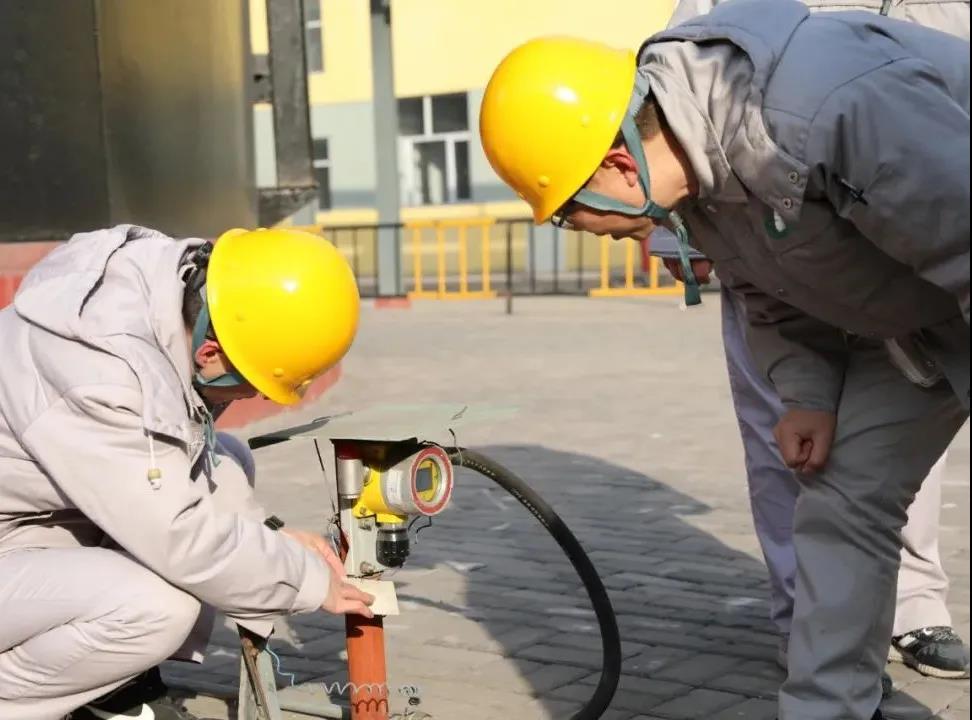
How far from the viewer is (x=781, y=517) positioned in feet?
14.3

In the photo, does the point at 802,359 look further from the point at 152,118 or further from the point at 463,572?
the point at 152,118

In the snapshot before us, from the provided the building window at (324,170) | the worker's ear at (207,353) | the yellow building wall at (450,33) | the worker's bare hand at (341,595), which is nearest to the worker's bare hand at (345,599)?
the worker's bare hand at (341,595)

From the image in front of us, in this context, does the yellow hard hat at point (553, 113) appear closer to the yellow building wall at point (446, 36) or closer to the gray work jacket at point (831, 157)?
the gray work jacket at point (831, 157)

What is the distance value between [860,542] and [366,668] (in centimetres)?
120

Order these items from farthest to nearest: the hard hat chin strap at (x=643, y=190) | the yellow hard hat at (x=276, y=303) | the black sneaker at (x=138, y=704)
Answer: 1. the black sneaker at (x=138, y=704)
2. the yellow hard hat at (x=276, y=303)
3. the hard hat chin strap at (x=643, y=190)

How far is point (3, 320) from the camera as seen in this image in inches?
138

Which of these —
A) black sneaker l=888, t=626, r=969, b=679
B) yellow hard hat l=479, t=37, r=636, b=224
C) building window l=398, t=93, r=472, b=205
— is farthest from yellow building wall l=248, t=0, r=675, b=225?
yellow hard hat l=479, t=37, r=636, b=224

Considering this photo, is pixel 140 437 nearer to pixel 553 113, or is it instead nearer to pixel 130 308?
pixel 130 308

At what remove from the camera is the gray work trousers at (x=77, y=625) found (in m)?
3.39

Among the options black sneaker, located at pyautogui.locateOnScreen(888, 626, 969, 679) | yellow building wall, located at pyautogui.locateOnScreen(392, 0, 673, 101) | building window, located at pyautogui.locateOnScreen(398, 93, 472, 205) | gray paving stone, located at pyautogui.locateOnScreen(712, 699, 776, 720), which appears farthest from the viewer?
building window, located at pyautogui.locateOnScreen(398, 93, 472, 205)

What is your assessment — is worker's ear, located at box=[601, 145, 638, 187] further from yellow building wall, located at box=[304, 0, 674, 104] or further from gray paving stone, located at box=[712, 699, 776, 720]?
yellow building wall, located at box=[304, 0, 674, 104]

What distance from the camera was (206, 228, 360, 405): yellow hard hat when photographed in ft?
Result: 10.9

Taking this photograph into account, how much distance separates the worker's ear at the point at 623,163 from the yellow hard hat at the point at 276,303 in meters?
0.76

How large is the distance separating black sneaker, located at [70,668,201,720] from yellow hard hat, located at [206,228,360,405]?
950 millimetres
